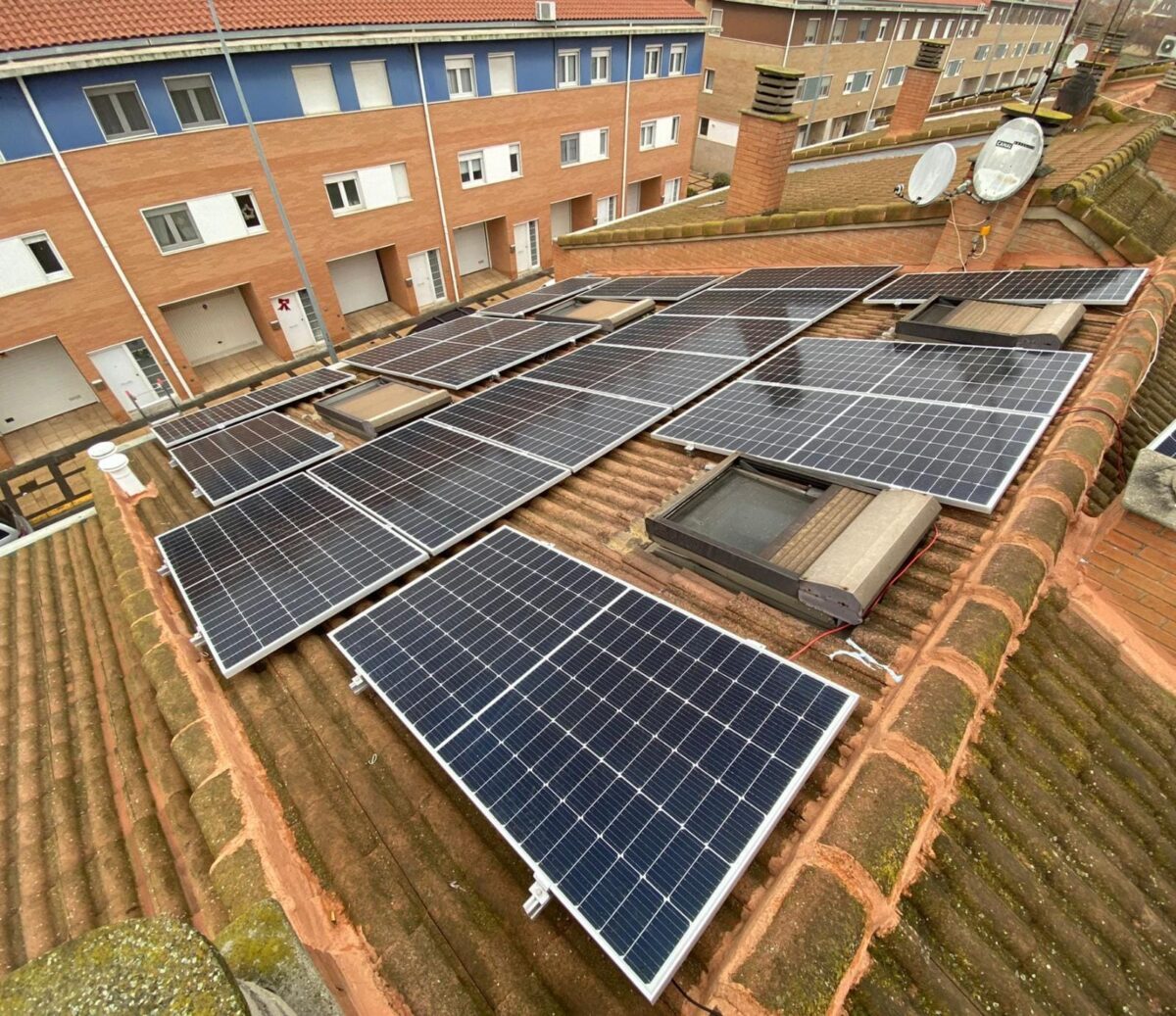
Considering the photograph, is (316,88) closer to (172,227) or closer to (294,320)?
(172,227)

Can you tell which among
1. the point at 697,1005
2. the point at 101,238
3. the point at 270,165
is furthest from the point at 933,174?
the point at 101,238

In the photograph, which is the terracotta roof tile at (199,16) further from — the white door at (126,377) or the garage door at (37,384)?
the garage door at (37,384)

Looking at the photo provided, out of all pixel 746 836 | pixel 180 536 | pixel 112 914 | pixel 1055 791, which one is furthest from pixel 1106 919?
pixel 180 536

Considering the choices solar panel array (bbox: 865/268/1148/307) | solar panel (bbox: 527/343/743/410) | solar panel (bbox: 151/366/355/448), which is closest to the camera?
solar panel array (bbox: 865/268/1148/307)

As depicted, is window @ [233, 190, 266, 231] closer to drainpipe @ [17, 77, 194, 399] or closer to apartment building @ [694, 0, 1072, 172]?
drainpipe @ [17, 77, 194, 399]

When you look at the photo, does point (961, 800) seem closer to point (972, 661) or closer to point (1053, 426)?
point (972, 661)

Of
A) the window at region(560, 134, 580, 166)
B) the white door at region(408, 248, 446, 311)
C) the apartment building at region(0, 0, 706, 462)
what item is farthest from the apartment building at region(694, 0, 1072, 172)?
the white door at region(408, 248, 446, 311)
